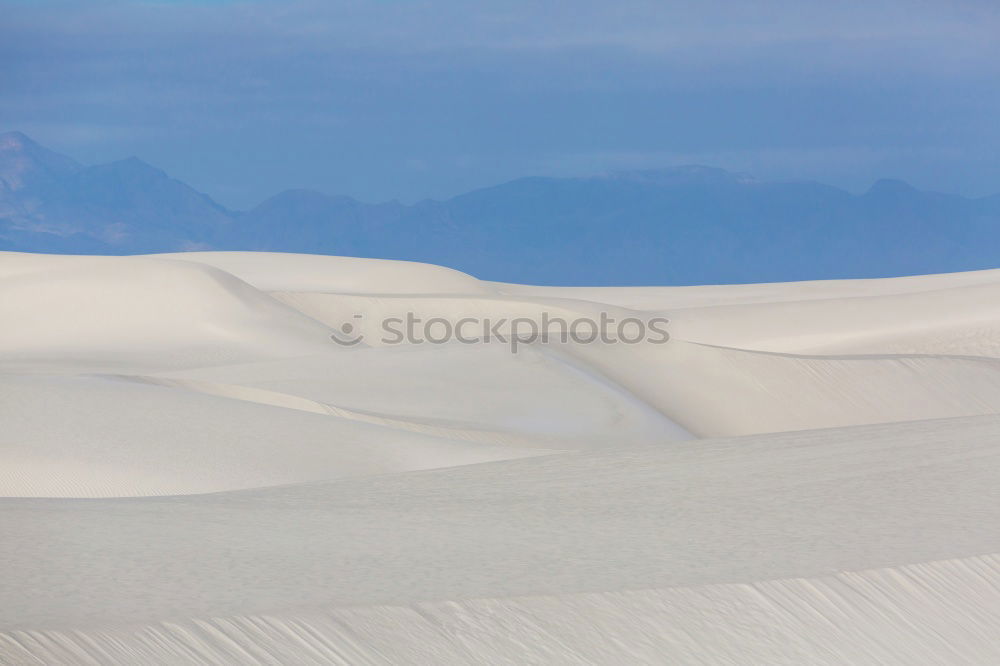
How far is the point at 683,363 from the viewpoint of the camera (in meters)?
18.2

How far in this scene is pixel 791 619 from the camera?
3.83m

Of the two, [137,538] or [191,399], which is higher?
[191,399]

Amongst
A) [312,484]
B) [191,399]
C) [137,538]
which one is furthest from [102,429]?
[137,538]

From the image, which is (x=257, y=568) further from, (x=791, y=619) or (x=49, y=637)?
(x=791, y=619)

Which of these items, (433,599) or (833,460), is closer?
(433,599)

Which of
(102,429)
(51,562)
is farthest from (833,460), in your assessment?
(102,429)

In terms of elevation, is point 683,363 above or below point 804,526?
above

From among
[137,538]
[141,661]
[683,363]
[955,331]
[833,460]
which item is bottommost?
[141,661]

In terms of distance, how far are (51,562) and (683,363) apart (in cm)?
1475

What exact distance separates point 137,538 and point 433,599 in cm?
123

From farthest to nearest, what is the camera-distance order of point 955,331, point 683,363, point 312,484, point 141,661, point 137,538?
point 955,331 → point 683,363 → point 312,484 → point 137,538 → point 141,661

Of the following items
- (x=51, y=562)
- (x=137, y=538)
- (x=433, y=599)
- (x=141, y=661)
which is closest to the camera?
(x=141, y=661)

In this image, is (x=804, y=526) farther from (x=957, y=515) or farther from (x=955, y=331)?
(x=955, y=331)

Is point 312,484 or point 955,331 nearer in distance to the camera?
point 312,484
